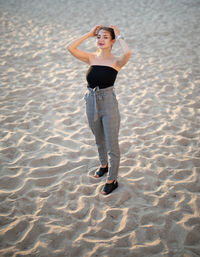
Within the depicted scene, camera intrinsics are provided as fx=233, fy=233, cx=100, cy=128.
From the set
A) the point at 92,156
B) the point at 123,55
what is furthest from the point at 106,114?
the point at 92,156

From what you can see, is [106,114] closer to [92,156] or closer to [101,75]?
[101,75]

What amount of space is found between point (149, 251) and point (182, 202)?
73 centimetres

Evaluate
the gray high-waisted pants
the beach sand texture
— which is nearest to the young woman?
the gray high-waisted pants

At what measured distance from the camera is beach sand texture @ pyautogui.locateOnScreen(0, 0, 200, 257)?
2203 millimetres

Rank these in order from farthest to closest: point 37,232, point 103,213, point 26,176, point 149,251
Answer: point 26,176 < point 103,213 < point 37,232 < point 149,251

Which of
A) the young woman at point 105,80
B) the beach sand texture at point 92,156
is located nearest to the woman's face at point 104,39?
the young woman at point 105,80

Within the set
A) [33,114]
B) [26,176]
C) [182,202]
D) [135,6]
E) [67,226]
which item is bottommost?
[182,202]

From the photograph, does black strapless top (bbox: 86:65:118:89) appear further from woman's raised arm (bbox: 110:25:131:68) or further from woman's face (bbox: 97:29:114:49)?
woman's face (bbox: 97:29:114:49)

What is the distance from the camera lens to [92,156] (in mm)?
3250

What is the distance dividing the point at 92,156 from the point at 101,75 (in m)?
1.40

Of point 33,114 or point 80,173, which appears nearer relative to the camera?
point 80,173

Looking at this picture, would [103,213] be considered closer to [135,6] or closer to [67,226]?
[67,226]

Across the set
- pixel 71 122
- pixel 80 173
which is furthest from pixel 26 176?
pixel 71 122

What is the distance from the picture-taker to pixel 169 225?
91.4 inches
